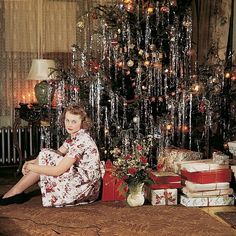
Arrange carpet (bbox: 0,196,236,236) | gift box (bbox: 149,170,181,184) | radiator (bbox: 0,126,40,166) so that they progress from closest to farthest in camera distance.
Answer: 1. carpet (bbox: 0,196,236,236)
2. gift box (bbox: 149,170,181,184)
3. radiator (bbox: 0,126,40,166)

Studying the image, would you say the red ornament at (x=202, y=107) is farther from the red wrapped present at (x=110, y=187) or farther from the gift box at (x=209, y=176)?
the red wrapped present at (x=110, y=187)

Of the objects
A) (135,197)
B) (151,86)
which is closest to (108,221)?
(135,197)

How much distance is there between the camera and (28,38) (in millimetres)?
5980

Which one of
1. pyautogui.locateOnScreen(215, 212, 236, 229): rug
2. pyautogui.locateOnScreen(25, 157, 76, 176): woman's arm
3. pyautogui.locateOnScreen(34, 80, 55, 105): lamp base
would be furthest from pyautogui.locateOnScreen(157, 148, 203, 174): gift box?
pyautogui.locateOnScreen(34, 80, 55, 105): lamp base

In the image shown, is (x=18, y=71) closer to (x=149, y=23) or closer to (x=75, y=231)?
(x=149, y=23)

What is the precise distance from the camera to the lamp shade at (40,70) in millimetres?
5500

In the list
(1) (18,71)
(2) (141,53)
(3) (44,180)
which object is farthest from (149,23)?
(3) (44,180)

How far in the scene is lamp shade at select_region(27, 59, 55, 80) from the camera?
5.50m

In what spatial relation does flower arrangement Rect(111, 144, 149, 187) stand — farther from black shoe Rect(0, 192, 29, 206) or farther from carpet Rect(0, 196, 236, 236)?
black shoe Rect(0, 192, 29, 206)

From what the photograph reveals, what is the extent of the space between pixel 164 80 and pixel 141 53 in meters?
0.46

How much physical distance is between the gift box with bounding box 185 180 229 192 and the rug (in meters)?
0.26

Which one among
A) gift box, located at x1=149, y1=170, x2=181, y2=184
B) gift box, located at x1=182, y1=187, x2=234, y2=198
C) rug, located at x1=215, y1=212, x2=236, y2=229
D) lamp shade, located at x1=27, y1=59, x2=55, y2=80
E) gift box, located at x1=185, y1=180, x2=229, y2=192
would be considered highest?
lamp shade, located at x1=27, y1=59, x2=55, y2=80

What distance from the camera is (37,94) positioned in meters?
5.48

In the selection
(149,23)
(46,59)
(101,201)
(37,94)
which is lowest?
(101,201)
